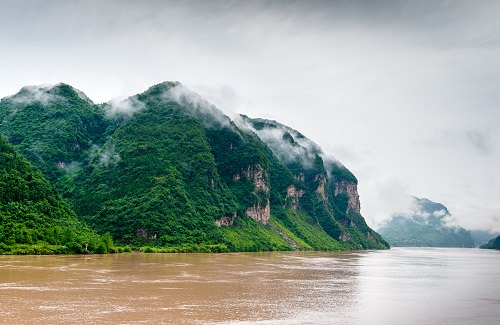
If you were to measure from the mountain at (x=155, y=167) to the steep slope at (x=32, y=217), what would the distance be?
16.6 metres

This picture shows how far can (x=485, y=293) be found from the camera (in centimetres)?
4341

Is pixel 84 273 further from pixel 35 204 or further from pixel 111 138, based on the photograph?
pixel 111 138

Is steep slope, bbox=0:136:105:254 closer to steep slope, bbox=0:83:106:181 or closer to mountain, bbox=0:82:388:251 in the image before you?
mountain, bbox=0:82:388:251

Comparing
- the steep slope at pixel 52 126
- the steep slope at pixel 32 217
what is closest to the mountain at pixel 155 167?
the steep slope at pixel 52 126

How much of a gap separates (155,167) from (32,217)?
49.3 m

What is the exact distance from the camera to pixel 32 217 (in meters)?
93.1

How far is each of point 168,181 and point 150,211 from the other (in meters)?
15.6

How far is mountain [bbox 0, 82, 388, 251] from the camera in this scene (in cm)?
12400

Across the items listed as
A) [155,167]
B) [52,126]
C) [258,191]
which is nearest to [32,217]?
[155,167]

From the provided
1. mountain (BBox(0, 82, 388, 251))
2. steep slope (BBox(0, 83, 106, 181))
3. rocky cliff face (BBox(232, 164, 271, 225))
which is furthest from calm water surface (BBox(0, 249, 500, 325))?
rocky cliff face (BBox(232, 164, 271, 225))

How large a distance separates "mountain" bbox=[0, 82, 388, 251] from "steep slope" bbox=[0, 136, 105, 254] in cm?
1660

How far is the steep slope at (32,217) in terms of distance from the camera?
3322 inches

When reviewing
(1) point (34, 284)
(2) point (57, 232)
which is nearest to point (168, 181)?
(2) point (57, 232)

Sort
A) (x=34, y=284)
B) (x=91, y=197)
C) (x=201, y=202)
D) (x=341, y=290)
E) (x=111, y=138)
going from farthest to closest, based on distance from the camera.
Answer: (x=111, y=138) → (x=201, y=202) → (x=91, y=197) → (x=341, y=290) → (x=34, y=284)
